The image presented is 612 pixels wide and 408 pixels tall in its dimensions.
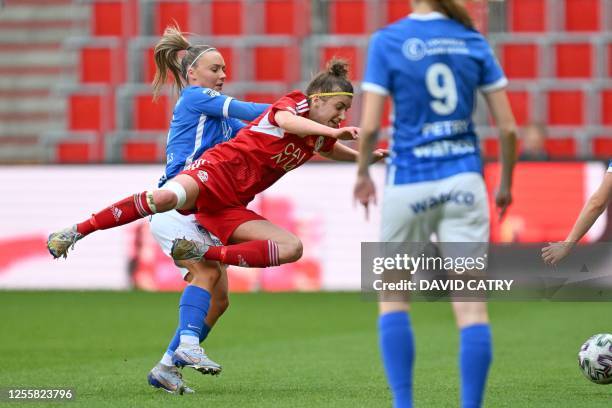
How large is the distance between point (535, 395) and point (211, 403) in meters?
1.75

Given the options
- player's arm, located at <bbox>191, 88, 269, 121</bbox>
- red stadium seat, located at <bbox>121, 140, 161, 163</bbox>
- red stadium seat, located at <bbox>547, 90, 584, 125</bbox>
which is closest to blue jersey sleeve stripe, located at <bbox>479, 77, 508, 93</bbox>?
player's arm, located at <bbox>191, 88, 269, 121</bbox>

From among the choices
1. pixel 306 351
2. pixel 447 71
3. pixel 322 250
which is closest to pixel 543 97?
pixel 322 250

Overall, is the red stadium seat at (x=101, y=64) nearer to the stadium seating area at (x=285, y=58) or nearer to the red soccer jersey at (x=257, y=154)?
the stadium seating area at (x=285, y=58)

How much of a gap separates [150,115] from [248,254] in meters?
12.7

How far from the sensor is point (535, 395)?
7180 millimetres

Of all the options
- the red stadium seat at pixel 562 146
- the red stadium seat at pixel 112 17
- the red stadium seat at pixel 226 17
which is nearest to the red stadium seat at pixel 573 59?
the red stadium seat at pixel 562 146

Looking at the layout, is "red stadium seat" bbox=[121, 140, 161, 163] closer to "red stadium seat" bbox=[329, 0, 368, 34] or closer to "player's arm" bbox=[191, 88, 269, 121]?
"red stadium seat" bbox=[329, 0, 368, 34]

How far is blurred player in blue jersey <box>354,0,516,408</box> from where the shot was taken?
5.34 meters

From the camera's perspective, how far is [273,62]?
19.5 metres

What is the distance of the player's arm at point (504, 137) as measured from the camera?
5.40 meters

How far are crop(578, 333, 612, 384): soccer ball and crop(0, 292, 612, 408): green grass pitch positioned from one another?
0.08m

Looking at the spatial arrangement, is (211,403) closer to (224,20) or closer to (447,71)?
(447,71)

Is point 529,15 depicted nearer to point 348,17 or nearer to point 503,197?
point 348,17

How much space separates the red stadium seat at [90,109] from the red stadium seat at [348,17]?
349cm
